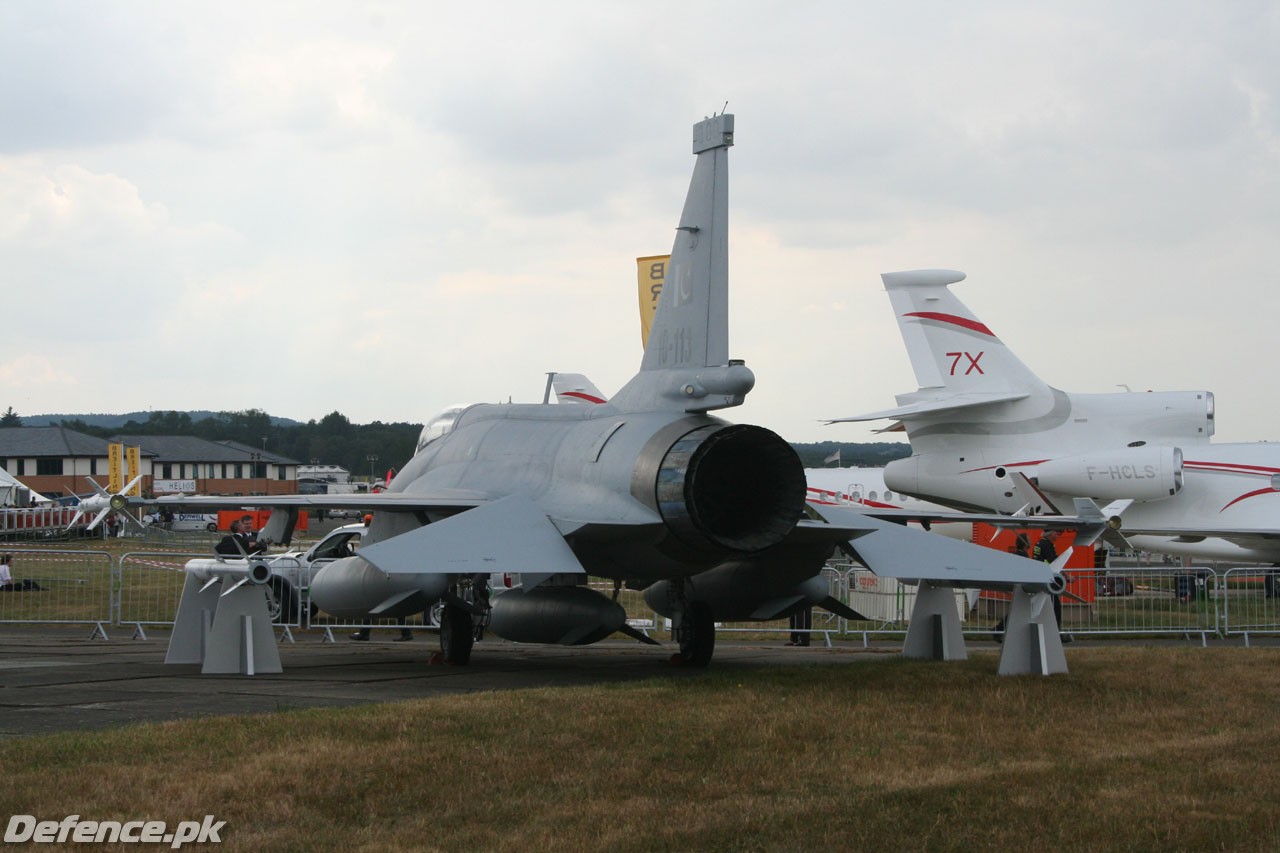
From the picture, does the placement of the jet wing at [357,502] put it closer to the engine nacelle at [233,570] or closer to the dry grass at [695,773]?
the engine nacelle at [233,570]

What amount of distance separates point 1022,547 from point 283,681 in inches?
515

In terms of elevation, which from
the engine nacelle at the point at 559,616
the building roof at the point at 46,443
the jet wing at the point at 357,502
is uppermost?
the building roof at the point at 46,443

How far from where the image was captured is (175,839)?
18.0 ft

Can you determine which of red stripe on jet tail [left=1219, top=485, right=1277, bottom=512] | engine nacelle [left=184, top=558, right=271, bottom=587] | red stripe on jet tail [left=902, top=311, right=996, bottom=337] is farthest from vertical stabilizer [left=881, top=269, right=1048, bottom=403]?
engine nacelle [left=184, top=558, right=271, bottom=587]

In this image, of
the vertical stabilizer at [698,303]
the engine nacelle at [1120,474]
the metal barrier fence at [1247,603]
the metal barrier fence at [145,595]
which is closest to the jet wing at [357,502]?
the vertical stabilizer at [698,303]

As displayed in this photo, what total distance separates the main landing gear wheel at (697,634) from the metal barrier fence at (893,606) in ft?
14.9

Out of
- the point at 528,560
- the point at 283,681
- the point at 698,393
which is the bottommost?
the point at 283,681

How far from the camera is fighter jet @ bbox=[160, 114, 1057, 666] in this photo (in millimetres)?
10648

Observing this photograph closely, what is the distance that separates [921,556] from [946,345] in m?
17.7

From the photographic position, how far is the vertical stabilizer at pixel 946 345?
92.6 ft

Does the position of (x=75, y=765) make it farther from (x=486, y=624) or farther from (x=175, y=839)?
(x=486, y=624)

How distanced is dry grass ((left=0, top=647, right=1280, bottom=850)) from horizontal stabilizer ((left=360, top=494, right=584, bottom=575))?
101 cm

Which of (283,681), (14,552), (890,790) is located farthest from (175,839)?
(14,552)

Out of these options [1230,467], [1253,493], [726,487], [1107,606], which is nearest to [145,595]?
[726,487]
